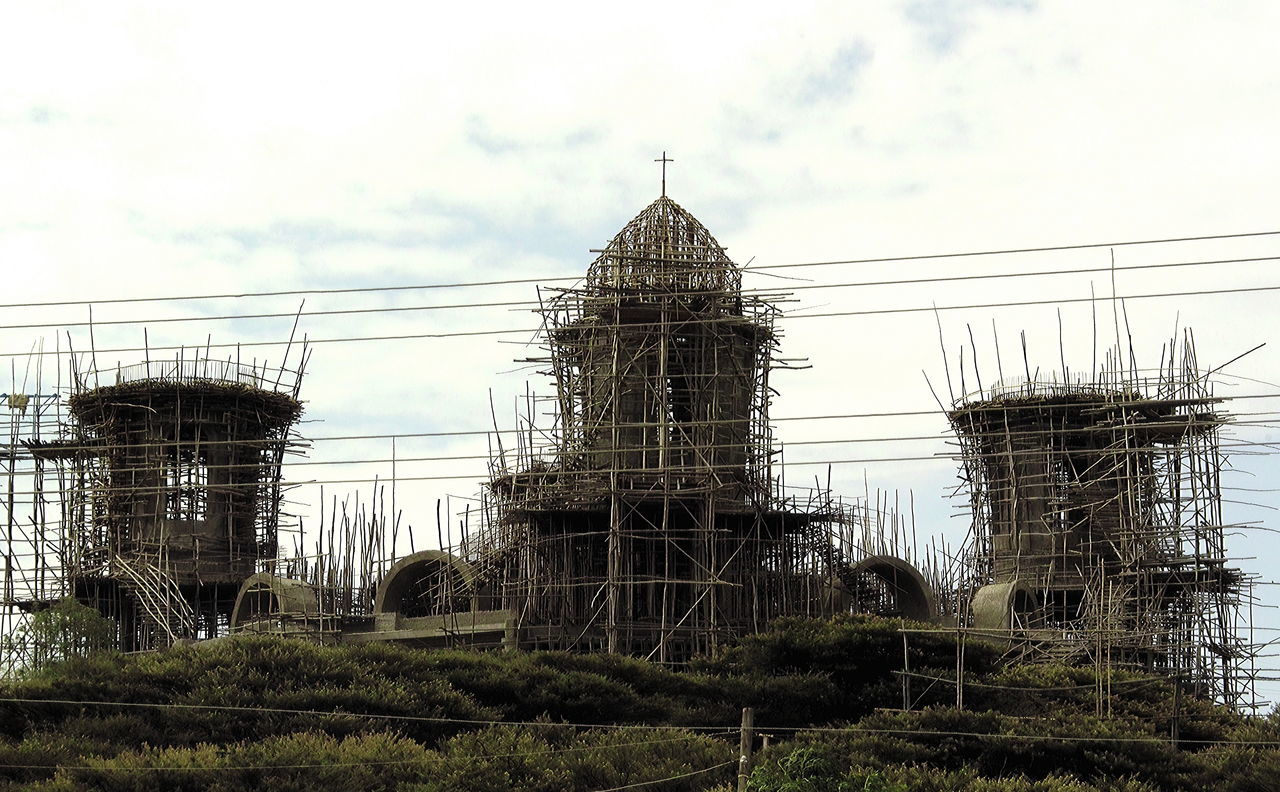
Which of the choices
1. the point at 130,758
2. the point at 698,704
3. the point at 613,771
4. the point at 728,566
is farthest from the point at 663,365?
the point at 130,758

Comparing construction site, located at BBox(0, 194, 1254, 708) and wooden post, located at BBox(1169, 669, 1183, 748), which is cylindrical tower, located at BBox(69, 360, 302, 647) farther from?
wooden post, located at BBox(1169, 669, 1183, 748)

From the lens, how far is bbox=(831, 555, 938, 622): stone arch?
1981 inches

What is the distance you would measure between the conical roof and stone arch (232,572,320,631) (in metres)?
10.4

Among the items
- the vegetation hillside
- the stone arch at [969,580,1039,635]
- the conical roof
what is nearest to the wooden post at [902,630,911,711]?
the vegetation hillside

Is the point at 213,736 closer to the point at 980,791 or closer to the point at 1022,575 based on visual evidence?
the point at 980,791

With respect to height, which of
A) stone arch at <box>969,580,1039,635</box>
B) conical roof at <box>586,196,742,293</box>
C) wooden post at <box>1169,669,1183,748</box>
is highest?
conical roof at <box>586,196,742,293</box>

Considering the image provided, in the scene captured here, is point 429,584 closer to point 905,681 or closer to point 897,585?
point 897,585

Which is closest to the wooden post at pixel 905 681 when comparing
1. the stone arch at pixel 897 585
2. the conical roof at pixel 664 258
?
the stone arch at pixel 897 585

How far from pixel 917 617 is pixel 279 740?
1979 centimetres

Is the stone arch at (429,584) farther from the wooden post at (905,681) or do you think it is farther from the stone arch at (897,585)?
the wooden post at (905,681)

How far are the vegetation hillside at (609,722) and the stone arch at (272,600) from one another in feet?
13.2

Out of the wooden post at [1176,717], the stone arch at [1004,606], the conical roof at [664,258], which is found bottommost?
the wooden post at [1176,717]

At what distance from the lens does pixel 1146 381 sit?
4941 cm

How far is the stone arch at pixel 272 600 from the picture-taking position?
47.5m
